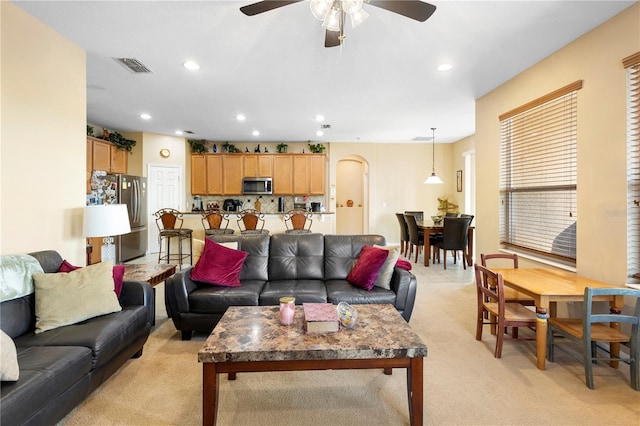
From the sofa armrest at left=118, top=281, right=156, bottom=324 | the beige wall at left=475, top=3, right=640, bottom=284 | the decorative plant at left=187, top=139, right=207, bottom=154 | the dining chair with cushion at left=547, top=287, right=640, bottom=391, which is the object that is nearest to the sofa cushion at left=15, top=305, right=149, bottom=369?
the sofa armrest at left=118, top=281, right=156, bottom=324

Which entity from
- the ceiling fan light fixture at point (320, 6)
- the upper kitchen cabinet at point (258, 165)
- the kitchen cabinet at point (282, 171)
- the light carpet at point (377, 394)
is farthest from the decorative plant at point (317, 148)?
the light carpet at point (377, 394)

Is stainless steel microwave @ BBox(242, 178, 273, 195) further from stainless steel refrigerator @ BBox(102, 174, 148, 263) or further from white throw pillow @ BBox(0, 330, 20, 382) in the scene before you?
white throw pillow @ BBox(0, 330, 20, 382)

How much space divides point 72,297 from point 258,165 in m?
5.71

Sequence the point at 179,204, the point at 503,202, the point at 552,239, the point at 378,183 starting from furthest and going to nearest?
the point at 378,183
the point at 179,204
the point at 503,202
the point at 552,239

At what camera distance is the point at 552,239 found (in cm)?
323

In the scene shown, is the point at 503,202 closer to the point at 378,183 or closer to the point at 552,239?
the point at 552,239

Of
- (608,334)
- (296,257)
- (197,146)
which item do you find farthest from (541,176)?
(197,146)

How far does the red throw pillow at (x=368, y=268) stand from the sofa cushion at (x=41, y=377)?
6.88 ft

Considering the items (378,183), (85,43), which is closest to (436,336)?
(85,43)

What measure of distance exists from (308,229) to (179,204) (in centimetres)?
349

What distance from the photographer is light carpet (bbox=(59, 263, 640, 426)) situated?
1.77 m

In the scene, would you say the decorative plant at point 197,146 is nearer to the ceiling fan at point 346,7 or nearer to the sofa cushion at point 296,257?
the sofa cushion at point 296,257

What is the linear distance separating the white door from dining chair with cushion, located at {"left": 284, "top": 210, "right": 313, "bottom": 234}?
306cm

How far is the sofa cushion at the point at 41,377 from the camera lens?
4.36ft
